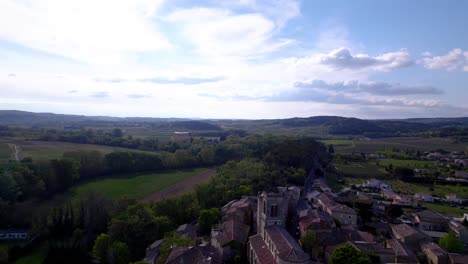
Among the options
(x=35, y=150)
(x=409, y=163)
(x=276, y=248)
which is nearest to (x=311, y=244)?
(x=276, y=248)

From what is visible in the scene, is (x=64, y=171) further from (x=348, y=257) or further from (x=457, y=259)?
(x=457, y=259)

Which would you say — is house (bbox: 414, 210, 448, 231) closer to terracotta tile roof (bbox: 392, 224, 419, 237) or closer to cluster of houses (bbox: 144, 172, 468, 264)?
cluster of houses (bbox: 144, 172, 468, 264)

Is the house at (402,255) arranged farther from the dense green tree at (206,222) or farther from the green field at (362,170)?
the green field at (362,170)

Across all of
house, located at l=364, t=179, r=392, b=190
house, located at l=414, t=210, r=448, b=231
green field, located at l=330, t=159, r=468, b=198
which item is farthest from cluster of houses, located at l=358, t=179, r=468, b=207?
house, located at l=414, t=210, r=448, b=231

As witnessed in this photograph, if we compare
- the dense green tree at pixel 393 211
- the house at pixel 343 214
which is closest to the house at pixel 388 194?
the dense green tree at pixel 393 211

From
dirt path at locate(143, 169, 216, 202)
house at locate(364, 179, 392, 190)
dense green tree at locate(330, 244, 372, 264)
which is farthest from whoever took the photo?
house at locate(364, 179, 392, 190)

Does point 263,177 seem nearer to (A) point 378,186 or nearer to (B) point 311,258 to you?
(B) point 311,258

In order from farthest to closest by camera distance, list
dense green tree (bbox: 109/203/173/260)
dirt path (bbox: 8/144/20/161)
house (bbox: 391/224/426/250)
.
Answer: dirt path (bbox: 8/144/20/161) → house (bbox: 391/224/426/250) → dense green tree (bbox: 109/203/173/260)
